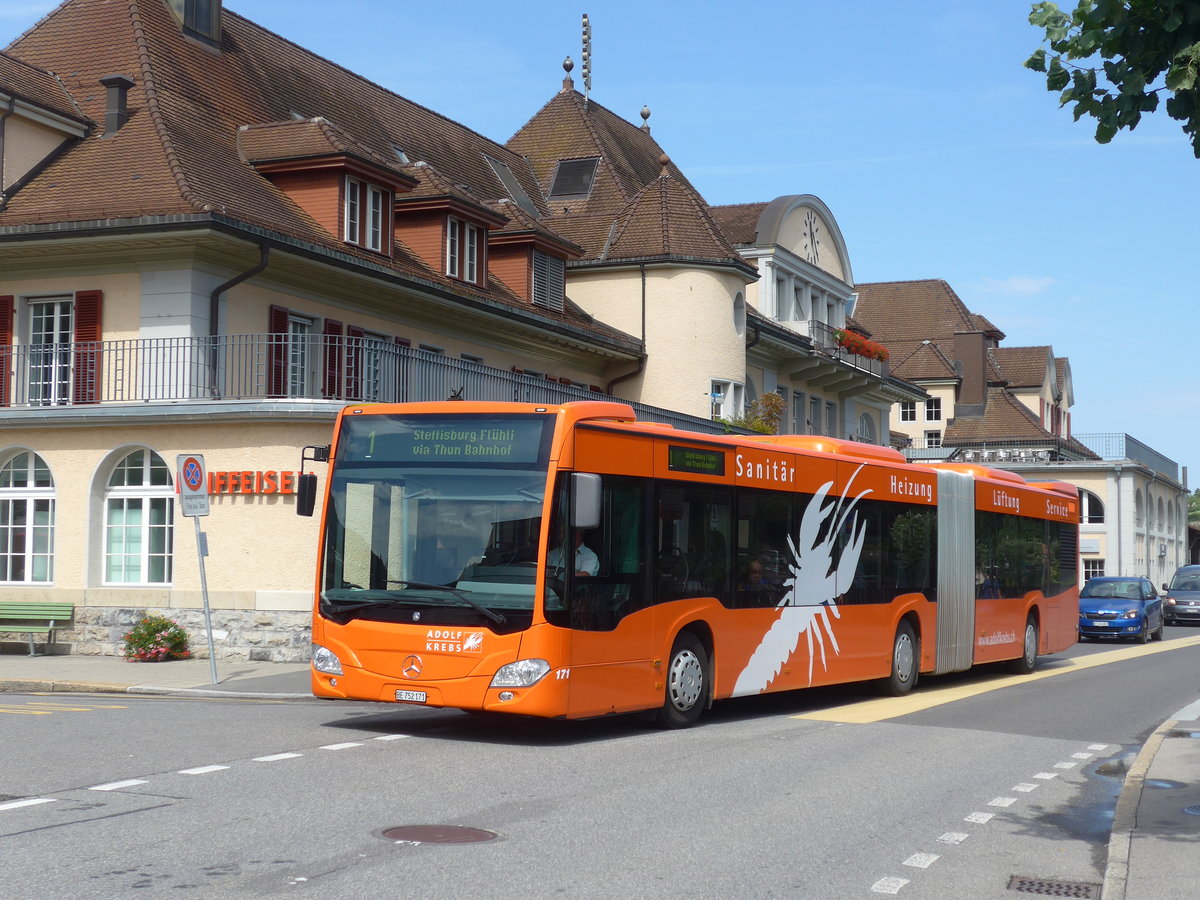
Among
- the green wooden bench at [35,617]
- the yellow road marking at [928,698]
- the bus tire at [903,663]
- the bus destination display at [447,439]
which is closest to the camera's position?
the bus destination display at [447,439]

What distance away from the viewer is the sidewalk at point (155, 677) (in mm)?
17609

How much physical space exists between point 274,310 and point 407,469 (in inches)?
497

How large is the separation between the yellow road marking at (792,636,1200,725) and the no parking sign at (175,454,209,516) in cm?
755

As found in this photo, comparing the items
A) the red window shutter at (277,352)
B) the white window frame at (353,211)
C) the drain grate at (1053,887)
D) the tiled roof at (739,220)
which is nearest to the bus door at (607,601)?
the drain grate at (1053,887)

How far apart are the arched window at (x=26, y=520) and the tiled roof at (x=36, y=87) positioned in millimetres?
6060

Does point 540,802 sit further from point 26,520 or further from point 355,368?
point 26,520

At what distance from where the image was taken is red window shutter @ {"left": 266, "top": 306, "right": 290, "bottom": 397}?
936 inches

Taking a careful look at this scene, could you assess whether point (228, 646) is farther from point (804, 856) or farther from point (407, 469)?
point (804, 856)

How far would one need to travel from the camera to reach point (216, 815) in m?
8.59

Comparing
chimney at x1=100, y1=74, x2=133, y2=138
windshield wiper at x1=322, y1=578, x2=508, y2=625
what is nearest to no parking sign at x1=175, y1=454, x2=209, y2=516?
windshield wiper at x1=322, y1=578, x2=508, y2=625

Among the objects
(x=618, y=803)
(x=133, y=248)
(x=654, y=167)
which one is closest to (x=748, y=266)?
(x=654, y=167)

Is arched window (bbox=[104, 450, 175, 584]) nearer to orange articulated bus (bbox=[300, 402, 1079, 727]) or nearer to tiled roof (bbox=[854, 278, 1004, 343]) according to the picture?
orange articulated bus (bbox=[300, 402, 1079, 727])

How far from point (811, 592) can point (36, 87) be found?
1704cm

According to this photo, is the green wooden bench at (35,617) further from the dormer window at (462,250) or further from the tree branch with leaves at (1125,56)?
the tree branch with leaves at (1125,56)
